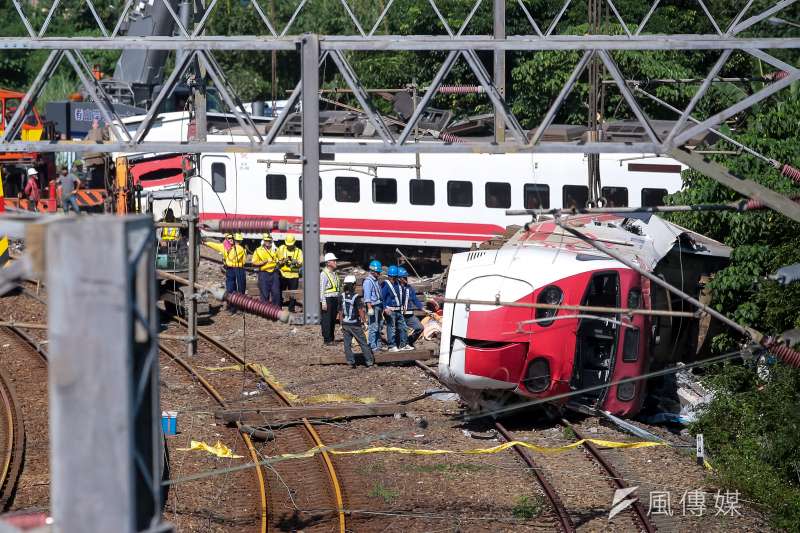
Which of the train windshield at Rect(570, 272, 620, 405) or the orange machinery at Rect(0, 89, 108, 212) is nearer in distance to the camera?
the train windshield at Rect(570, 272, 620, 405)

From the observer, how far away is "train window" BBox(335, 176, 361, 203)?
82.2ft

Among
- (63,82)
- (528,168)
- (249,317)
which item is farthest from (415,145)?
(63,82)

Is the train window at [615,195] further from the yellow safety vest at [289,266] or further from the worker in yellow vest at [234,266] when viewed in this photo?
the worker in yellow vest at [234,266]

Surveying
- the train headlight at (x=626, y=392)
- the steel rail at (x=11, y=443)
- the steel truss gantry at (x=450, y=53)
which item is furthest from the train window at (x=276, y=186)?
the steel truss gantry at (x=450, y=53)

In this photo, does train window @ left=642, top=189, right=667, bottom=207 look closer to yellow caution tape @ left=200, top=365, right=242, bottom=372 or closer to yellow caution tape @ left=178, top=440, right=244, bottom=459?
yellow caution tape @ left=200, top=365, right=242, bottom=372

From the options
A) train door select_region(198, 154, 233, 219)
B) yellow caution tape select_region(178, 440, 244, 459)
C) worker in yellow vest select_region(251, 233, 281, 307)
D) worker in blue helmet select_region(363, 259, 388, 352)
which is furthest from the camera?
train door select_region(198, 154, 233, 219)

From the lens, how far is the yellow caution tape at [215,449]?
1307 cm

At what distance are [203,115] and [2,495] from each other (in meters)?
7.49

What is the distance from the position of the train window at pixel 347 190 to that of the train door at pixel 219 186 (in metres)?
2.48

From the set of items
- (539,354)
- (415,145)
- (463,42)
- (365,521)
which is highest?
(463,42)

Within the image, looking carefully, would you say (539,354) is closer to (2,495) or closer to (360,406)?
(360,406)

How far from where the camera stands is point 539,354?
547 inches

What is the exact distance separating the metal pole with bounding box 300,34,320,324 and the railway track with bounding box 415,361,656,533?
3.38 meters

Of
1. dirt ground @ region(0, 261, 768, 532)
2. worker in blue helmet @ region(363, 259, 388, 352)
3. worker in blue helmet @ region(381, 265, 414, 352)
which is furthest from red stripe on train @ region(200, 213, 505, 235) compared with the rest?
dirt ground @ region(0, 261, 768, 532)
